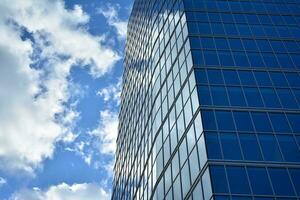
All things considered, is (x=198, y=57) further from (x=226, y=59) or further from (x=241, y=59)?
(x=241, y=59)

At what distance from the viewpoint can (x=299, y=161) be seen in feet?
108

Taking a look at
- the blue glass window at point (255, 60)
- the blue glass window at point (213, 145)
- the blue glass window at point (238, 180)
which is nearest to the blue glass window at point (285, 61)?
the blue glass window at point (255, 60)

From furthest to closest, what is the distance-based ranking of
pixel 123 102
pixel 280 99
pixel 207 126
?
1. pixel 123 102
2. pixel 280 99
3. pixel 207 126

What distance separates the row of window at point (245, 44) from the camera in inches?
1797

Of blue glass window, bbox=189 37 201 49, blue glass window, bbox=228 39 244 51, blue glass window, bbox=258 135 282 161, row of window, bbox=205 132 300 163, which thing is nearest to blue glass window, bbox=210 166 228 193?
row of window, bbox=205 132 300 163

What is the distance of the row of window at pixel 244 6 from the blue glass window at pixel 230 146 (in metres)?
21.0

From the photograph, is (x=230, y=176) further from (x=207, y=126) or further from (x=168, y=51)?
(x=168, y=51)

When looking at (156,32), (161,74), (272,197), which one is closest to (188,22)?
(161,74)

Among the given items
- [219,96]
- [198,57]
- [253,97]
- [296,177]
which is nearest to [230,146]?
[296,177]

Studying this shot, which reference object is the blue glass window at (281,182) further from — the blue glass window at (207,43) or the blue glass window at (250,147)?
the blue glass window at (207,43)

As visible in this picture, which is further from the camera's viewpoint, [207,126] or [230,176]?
[207,126]

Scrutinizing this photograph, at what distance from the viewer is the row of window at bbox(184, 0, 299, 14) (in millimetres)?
52594

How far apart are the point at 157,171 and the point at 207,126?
335 inches

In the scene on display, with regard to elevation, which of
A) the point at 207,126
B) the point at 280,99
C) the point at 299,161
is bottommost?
the point at 299,161
